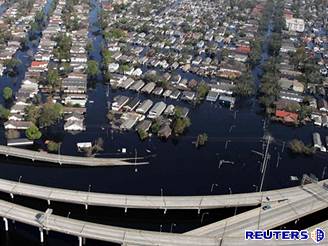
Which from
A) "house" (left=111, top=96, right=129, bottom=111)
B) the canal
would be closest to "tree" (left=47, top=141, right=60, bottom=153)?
the canal

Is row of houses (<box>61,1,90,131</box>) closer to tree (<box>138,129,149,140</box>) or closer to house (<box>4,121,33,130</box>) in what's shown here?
house (<box>4,121,33,130</box>)

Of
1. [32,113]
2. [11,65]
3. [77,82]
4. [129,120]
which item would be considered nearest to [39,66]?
[11,65]

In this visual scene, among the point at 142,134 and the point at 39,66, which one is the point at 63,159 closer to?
the point at 142,134

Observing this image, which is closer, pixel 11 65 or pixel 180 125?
pixel 180 125

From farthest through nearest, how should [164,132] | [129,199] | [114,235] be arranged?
[164,132]
[129,199]
[114,235]

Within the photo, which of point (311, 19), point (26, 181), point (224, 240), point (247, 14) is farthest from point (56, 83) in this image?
point (311, 19)
